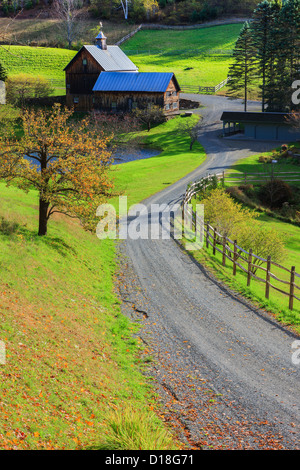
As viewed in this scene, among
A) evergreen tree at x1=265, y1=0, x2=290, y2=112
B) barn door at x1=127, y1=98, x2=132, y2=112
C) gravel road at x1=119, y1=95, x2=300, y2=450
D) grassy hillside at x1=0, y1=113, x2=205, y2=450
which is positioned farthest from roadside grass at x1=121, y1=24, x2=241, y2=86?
gravel road at x1=119, y1=95, x2=300, y2=450

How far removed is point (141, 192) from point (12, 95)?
129ft

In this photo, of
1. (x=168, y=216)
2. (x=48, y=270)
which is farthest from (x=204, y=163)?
(x=48, y=270)

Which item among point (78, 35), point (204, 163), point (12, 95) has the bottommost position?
point (204, 163)

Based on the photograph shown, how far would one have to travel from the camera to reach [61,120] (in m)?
21.9

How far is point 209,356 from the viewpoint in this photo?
1545 centimetres

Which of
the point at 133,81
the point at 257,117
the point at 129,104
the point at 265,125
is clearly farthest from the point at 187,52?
the point at 265,125

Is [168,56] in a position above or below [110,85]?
above

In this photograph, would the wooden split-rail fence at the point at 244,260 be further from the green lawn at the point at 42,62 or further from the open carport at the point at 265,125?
the green lawn at the point at 42,62

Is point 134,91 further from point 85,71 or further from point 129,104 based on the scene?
point 85,71

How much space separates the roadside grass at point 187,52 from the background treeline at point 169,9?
5.08 metres

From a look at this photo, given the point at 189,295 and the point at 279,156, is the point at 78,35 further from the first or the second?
the point at 189,295

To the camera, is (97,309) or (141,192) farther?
(141,192)

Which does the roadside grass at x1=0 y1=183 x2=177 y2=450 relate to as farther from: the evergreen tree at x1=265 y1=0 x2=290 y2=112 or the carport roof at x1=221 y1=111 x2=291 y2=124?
the evergreen tree at x1=265 y1=0 x2=290 y2=112

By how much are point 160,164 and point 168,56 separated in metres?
62.6
